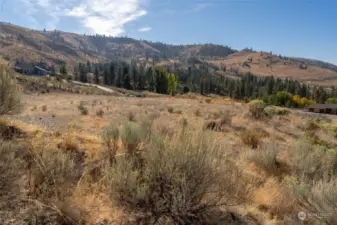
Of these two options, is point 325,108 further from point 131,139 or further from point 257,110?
point 131,139

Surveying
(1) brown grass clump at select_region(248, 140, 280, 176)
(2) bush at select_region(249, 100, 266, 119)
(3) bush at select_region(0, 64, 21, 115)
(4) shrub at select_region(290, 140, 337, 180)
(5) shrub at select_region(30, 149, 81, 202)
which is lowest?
(2) bush at select_region(249, 100, 266, 119)

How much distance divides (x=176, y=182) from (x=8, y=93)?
5793mm

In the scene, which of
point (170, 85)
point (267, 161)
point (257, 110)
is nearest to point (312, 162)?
point (267, 161)

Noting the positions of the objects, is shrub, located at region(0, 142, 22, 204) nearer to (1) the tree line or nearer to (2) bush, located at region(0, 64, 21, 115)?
(2) bush, located at region(0, 64, 21, 115)

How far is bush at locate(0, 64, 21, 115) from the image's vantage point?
6352 mm

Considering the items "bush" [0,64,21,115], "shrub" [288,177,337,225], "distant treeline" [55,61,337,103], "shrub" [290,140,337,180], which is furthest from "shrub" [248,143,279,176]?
"distant treeline" [55,61,337,103]

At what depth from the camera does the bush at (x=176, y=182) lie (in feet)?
10.5

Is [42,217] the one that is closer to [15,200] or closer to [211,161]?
[15,200]

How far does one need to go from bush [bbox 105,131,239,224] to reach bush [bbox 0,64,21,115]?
4787 millimetres

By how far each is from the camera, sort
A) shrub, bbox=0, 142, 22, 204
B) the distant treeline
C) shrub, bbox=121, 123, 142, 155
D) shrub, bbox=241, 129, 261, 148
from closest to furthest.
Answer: shrub, bbox=0, 142, 22, 204 < shrub, bbox=121, 123, 142, 155 < shrub, bbox=241, 129, 261, 148 < the distant treeline

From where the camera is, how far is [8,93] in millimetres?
6531

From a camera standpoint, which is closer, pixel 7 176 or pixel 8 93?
pixel 7 176

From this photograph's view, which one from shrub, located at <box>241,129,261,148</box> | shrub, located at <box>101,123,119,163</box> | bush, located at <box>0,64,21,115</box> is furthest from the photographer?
shrub, located at <box>241,129,261,148</box>

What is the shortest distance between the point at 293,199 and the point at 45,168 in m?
4.06
